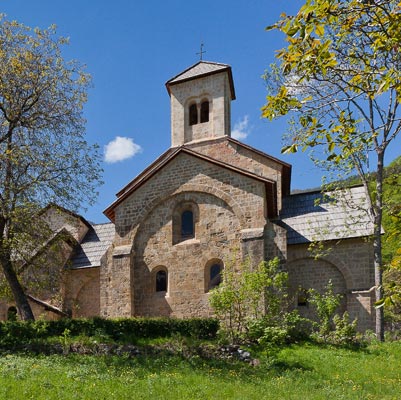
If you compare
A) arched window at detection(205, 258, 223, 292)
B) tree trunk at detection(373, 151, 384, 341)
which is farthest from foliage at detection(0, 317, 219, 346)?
tree trunk at detection(373, 151, 384, 341)

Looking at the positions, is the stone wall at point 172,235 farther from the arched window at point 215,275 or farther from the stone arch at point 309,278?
the stone arch at point 309,278

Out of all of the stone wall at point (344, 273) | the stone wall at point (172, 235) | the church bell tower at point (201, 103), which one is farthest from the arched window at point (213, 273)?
the church bell tower at point (201, 103)

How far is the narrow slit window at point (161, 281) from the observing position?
20.0 metres

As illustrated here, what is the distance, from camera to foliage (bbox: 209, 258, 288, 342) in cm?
1573

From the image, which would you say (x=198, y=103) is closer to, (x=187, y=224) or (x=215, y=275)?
(x=187, y=224)

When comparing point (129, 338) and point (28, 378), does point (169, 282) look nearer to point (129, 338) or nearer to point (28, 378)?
point (129, 338)

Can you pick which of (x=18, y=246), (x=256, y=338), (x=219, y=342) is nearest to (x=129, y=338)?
(x=219, y=342)

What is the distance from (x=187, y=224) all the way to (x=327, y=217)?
256 inches

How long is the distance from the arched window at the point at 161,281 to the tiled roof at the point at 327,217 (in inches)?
227

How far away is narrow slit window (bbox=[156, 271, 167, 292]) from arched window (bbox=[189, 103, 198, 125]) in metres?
9.90

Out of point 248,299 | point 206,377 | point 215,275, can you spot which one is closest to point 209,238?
point 215,275

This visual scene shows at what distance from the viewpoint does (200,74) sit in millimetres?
25922

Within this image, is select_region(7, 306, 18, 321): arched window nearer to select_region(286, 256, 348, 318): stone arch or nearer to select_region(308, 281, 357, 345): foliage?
select_region(286, 256, 348, 318): stone arch

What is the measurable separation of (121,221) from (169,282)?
12.1 ft
